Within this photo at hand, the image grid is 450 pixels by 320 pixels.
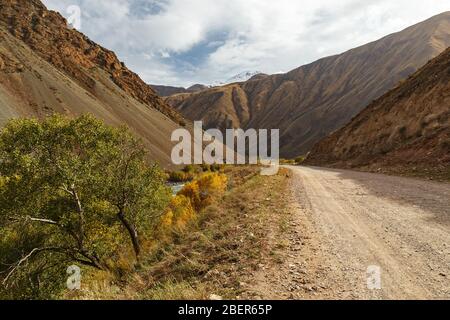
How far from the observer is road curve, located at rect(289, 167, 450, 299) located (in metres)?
5.82

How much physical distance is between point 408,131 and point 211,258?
99.6ft

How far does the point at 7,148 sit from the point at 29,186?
2174 mm

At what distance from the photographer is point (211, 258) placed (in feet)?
26.6

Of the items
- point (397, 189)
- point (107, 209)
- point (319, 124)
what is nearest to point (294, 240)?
point (397, 189)

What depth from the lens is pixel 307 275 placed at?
6492 mm

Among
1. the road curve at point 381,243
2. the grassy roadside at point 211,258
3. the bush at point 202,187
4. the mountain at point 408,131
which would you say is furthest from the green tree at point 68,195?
the mountain at point 408,131

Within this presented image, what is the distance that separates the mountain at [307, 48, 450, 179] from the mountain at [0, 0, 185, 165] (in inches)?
1563

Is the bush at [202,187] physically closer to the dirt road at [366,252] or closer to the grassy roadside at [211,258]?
the grassy roadside at [211,258]

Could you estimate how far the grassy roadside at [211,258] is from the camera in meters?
6.47

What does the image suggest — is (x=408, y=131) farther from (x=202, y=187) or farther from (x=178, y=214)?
(x=178, y=214)

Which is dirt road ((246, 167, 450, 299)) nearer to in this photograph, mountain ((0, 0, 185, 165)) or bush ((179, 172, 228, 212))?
bush ((179, 172, 228, 212))

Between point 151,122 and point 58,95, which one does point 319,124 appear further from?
point 58,95

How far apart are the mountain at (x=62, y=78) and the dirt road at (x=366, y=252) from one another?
5429cm

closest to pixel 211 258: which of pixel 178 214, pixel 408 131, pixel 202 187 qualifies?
pixel 178 214
